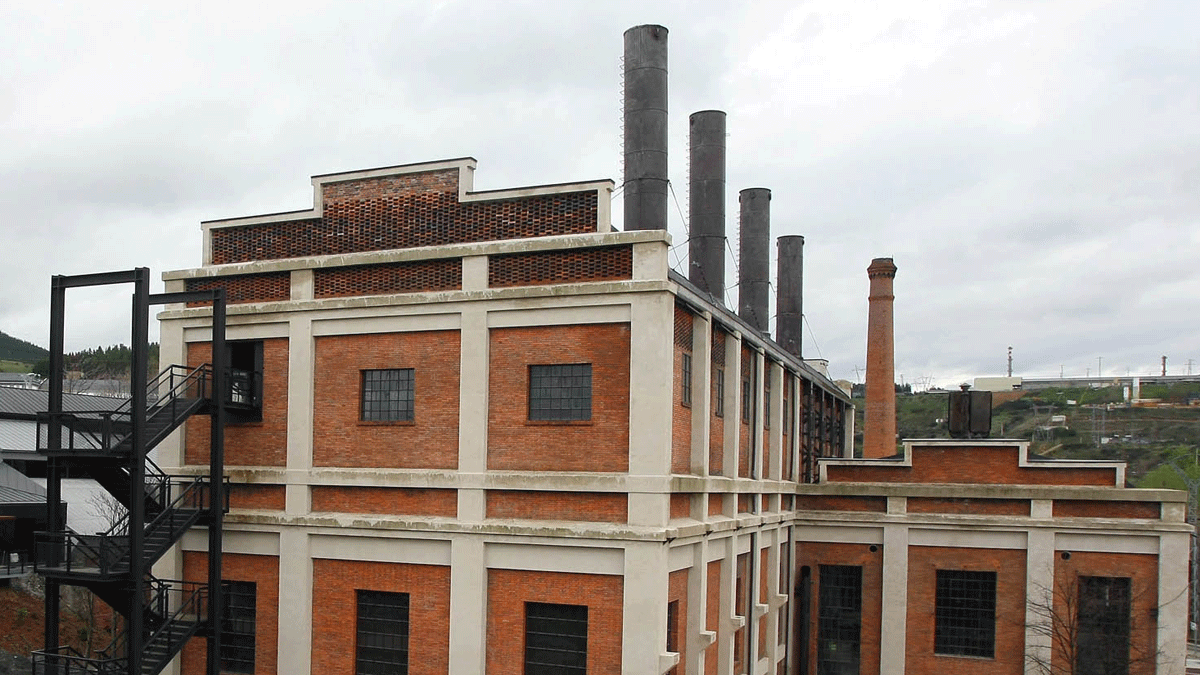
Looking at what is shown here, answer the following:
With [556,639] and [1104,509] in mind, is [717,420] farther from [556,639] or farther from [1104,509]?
[1104,509]

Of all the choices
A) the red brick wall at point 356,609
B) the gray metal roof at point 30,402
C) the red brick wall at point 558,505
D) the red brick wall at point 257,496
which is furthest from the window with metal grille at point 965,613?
the gray metal roof at point 30,402

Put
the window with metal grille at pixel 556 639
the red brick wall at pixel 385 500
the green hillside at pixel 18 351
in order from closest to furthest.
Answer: the window with metal grille at pixel 556 639 < the red brick wall at pixel 385 500 < the green hillside at pixel 18 351

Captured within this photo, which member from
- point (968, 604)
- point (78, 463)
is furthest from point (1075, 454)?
point (78, 463)

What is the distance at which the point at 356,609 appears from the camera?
62.5 feet

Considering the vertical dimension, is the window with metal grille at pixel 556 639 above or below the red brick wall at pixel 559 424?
below

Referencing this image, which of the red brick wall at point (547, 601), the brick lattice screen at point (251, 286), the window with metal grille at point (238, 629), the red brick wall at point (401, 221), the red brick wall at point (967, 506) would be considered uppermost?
the red brick wall at point (401, 221)

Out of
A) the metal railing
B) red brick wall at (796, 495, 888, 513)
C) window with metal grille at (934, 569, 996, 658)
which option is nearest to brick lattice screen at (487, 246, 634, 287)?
the metal railing

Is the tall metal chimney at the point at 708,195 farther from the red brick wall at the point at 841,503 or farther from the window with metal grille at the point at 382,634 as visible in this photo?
the window with metal grille at the point at 382,634

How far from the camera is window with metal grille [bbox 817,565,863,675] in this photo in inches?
1117

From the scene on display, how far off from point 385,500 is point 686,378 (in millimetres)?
6179

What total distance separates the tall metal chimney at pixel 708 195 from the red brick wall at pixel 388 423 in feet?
42.9

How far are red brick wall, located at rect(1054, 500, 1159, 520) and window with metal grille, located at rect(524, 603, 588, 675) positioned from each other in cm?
1584

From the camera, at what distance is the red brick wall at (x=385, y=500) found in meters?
18.3

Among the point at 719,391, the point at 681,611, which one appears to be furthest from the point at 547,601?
the point at 719,391
